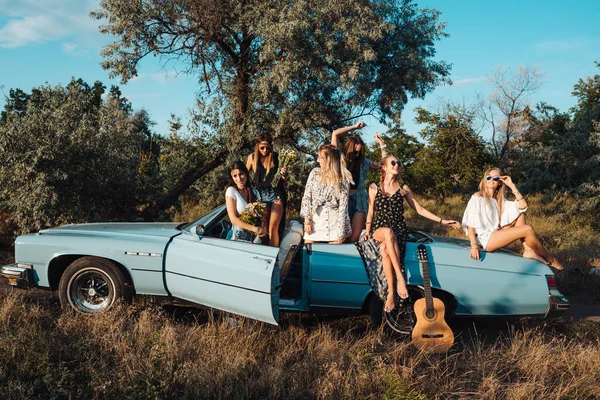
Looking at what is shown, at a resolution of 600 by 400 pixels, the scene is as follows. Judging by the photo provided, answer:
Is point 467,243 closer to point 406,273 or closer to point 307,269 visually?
point 406,273

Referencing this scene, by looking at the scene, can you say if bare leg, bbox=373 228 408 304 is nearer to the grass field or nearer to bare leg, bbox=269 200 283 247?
the grass field

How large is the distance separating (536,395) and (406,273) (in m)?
1.57

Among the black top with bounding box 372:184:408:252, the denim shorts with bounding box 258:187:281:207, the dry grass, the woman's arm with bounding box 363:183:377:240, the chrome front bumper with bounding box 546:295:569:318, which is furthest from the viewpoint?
the denim shorts with bounding box 258:187:281:207

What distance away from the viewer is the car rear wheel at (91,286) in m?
5.17

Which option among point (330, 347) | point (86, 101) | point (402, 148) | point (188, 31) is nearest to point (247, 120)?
point (188, 31)

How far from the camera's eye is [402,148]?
21922mm

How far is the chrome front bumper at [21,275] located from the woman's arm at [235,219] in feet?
6.75

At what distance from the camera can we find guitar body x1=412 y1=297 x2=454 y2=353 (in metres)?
4.76

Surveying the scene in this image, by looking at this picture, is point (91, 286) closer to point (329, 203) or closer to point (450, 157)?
point (329, 203)

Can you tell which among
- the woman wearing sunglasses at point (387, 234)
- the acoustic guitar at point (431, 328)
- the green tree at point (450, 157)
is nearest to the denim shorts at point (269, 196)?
the woman wearing sunglasses at point (387, 234)

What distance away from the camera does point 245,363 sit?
4.13 metres

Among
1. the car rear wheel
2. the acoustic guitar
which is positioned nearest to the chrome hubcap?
the car rear wheel

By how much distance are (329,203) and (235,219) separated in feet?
3.29

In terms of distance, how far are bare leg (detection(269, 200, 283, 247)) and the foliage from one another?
4.10 metres
